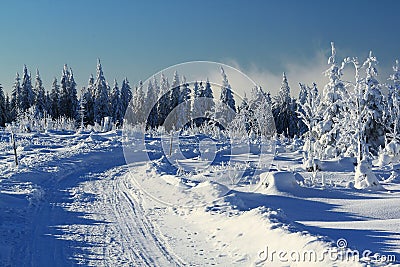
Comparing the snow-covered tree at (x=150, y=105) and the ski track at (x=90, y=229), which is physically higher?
the snow-covered tree at (x=150, y=105)

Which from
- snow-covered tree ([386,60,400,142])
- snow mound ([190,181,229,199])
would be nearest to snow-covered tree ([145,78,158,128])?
snow mound ([190,181,229,199])

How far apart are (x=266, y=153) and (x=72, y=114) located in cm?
4614

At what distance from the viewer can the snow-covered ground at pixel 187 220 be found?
247 inches

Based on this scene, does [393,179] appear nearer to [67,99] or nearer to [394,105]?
[394,105]

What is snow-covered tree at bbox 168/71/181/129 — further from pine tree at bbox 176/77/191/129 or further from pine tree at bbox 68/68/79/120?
pine tree at bbox 68/68/79/120

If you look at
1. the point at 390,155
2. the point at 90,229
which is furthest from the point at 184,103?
the point at 390,155

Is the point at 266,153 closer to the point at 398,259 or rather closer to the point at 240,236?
the point at 240,236

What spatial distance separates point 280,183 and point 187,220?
14.5 feet

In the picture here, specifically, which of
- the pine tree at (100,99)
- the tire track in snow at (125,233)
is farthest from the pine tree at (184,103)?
the pine tree at (100,99)

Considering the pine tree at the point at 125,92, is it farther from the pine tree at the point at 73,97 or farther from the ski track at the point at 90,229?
the ski track at the point at 90,229

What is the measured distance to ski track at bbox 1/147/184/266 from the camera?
6441mm

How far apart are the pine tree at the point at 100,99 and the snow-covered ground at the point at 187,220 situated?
46674 millimetres

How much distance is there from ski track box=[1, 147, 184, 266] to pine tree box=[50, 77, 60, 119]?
53146 millimetres

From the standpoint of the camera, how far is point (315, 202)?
1130cm
